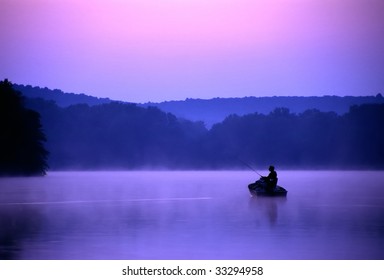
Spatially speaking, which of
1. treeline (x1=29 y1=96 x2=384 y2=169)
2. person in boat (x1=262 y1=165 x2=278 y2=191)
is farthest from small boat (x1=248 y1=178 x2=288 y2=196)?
treeline (x1=29 y1=96 x2=384 y2=169)

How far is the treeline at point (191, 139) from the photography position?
277ft

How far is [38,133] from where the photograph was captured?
5816 centimetres

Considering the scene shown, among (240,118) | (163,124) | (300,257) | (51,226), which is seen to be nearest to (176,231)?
(51,226)

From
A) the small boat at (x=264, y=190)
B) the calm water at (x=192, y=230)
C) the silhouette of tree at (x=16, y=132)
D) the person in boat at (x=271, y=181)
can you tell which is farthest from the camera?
the silhouette of tree at (x=16, y=132)

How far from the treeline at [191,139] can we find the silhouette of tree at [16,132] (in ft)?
68.7

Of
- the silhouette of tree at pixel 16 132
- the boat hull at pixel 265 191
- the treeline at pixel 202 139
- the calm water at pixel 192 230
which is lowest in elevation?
the calm water at pixel 192 230

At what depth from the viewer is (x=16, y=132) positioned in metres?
56.4

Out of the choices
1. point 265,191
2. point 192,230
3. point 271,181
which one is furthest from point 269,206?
point 192,230

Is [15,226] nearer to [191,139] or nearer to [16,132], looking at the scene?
[16,132]

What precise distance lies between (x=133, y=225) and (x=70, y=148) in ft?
229

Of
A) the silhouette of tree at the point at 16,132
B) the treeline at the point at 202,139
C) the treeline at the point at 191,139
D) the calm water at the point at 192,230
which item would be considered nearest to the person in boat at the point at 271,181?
the calm water at the point at 192,230

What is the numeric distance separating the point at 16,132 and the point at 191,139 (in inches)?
1788

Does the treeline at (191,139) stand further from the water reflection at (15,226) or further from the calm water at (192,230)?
the water reflection at (15,226)

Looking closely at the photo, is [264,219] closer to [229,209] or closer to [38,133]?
[229,209]
